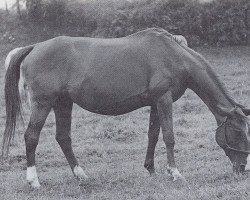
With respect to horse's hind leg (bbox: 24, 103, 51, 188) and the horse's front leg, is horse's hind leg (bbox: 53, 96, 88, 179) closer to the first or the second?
→ horse's hind leg (bbox: 24, 103, 51, 188)

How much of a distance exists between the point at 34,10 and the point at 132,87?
766 inches

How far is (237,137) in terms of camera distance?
285 inches

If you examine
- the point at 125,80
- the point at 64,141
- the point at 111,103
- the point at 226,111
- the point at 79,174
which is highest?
the point at 125,80

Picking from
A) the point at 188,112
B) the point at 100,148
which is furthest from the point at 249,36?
the point at 100,148

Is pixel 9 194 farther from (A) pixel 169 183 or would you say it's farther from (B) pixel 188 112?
(B) pixel 188 112

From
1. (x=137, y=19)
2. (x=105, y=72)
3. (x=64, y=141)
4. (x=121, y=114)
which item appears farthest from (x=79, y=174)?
(x=137, y=19)

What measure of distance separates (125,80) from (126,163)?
220 cm

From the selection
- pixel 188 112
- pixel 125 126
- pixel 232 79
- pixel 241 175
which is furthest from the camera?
pixel 232 79

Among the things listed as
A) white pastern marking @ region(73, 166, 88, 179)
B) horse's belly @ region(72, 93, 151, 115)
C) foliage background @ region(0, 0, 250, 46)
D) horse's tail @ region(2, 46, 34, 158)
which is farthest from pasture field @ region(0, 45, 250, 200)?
foliage background @ region(0, 0, 250, 46)

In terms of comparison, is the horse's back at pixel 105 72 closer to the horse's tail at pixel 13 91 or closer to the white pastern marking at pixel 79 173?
the horse's tail at pixel 13 91

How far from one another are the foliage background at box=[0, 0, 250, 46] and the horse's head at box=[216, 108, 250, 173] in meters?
16.4

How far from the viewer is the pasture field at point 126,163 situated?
260 inches

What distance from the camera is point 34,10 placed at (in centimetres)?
2566

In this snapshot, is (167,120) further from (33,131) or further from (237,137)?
(33,131)
